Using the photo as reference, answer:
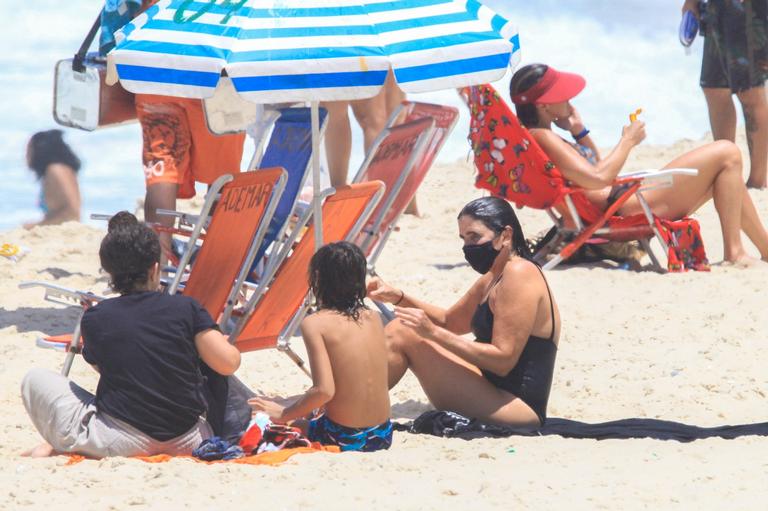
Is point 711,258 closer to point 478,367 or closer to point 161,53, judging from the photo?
point 478,367

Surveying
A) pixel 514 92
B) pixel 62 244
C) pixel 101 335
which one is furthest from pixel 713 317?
pixel 62 244

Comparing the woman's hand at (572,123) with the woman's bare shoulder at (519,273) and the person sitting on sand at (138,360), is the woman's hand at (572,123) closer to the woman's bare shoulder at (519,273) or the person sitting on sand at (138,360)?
the woman's bare shoulder at (519,273)

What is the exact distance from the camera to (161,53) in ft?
15.5

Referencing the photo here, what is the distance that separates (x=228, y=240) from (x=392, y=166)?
3.83 ft

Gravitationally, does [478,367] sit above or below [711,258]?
above

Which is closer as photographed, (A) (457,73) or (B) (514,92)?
(A) (457,73)

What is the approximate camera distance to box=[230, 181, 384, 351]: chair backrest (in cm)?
528

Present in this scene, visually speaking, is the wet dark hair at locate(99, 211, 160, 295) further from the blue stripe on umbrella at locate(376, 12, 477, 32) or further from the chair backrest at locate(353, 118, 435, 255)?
the chair backrest at locate(353, 118, 435, 255)

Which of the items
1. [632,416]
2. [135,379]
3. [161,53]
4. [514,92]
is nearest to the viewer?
[135,379]

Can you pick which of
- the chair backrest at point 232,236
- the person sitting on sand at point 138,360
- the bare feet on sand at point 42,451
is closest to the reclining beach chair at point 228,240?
the chair backrest at point 232,236

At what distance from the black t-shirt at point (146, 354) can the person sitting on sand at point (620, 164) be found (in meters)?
3.19

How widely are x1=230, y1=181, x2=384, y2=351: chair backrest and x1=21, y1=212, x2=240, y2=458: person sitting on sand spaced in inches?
35.1

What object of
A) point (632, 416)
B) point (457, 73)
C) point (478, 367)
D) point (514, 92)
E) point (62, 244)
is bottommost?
point (62, 244)

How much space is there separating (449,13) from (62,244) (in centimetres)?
472
